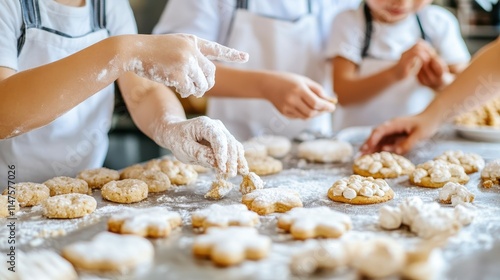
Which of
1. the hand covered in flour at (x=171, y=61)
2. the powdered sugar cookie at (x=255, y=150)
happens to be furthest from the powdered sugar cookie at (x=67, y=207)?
the powdered sugar cookie at (x=255, y=150)

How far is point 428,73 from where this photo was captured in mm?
2381

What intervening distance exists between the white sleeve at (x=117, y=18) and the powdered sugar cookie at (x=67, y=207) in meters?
0.74

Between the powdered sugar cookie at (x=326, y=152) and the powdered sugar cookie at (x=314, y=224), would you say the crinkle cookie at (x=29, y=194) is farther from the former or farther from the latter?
the powdered sugar cookie at (x=326, y=152)

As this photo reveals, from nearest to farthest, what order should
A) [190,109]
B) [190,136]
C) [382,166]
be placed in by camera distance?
[190,136]
[382,166]
[190,109]

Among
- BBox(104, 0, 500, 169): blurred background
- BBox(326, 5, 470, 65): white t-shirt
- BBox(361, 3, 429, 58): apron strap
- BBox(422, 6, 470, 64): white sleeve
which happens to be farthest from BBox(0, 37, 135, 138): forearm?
BBox(104, 0, 500, 169): blurred background

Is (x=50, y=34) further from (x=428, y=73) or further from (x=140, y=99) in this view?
(x=428, y=73)

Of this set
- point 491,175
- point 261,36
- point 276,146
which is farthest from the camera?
point 261,36

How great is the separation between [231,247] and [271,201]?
1.28 feet

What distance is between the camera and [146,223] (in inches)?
47.3

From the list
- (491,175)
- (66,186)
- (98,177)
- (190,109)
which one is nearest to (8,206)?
(66,186)

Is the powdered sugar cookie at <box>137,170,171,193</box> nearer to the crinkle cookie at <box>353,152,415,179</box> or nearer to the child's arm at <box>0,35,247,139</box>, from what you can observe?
the child's arm at <box>0,35,247,139</box>

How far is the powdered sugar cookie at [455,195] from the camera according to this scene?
1.43 metres

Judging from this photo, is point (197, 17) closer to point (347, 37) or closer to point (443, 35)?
point (347, 37)

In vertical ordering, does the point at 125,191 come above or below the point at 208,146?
below
